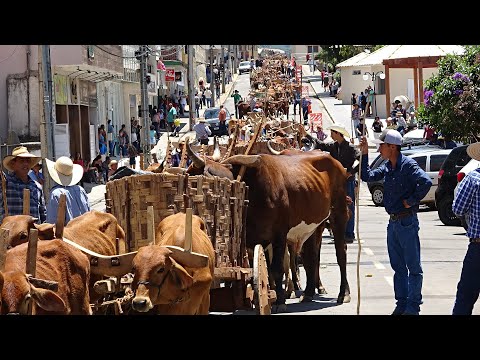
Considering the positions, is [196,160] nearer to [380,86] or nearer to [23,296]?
[23,296]

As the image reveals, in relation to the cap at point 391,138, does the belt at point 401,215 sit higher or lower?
lower

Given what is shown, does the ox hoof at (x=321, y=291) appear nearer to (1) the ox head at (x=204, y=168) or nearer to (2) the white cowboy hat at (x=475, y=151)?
(1) the ox head at (x=204, y=168)

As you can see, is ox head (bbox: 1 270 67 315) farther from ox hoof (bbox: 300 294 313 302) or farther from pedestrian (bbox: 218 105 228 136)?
pedestrian (bbox: 218 105 228 136)

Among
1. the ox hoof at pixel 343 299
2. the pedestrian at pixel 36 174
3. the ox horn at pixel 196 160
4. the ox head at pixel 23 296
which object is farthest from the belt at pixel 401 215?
the ox head at pixel 23 296

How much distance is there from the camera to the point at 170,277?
9461 millimetres

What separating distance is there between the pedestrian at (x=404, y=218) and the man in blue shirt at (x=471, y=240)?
4.41ft

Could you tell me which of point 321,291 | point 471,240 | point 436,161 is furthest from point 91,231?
point 436,161

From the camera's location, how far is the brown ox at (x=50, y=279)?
805cm

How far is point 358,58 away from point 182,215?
182 feet

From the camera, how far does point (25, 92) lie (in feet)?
111

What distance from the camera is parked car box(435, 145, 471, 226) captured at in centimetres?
2483

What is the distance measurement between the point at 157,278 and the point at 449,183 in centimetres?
1653

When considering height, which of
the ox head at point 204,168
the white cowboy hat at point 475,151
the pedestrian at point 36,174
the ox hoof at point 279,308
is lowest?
the ox hoof at point 279,308

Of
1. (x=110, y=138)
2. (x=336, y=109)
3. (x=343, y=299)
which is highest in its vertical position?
(x=336, y=109)
